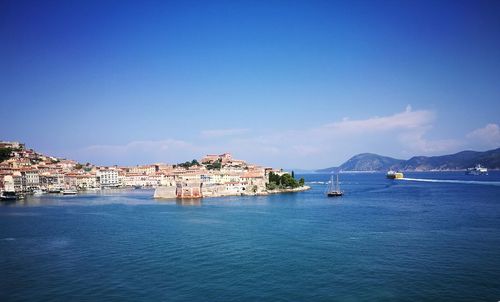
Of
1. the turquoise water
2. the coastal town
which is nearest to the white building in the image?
the coastal town

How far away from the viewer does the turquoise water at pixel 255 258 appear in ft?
43.7

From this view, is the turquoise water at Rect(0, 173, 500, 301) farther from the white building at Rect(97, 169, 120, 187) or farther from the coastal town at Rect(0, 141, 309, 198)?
the white building at Rect(97, 169, 120, 187)

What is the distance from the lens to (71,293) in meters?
13.3

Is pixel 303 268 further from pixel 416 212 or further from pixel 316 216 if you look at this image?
pixel 416 212

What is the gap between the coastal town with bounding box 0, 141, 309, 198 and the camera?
53938mm

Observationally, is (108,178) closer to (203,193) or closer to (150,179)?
(150,179)

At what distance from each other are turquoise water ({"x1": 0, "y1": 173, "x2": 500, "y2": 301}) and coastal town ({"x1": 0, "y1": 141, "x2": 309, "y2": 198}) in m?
24.3

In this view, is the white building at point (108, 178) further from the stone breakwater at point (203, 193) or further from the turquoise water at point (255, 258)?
the turquoise water at point (255, 258)

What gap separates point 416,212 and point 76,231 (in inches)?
999

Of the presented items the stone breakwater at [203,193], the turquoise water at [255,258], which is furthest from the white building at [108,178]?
the turquoise water at [255,258]

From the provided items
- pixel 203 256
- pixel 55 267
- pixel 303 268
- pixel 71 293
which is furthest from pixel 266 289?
pixel 55 267

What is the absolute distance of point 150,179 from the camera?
8356 centimetres

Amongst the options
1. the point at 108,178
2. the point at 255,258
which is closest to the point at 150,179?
the point at 108,178

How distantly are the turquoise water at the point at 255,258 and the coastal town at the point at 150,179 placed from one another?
956 inches
